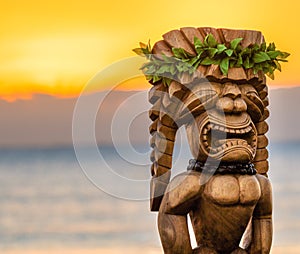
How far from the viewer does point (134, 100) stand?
4152 mm

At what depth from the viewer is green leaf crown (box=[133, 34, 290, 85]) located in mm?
3871

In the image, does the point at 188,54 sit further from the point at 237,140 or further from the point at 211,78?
the point at 237,140

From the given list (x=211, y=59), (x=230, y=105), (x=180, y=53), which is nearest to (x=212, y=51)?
(x=211, y=59)

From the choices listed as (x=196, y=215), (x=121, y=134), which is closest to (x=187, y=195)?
(x=196, y=215)

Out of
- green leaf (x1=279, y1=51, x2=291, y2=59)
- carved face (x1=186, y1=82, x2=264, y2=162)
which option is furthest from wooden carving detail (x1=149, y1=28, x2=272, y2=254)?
green leaf (x1=279, y1=51, x2=291, y2=59)

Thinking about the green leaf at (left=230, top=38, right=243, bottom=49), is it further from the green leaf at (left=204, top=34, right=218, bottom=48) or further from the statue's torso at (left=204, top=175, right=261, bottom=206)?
the statue's torso at (left=204, top=175, right=261, bottom=206)

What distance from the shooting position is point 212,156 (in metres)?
3.88

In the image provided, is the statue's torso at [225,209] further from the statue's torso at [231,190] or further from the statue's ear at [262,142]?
the statue's ear at [262,142]

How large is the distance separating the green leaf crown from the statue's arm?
53 cm

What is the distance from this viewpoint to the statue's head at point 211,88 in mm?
3869

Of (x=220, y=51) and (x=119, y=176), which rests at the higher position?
(x=220, y=51)

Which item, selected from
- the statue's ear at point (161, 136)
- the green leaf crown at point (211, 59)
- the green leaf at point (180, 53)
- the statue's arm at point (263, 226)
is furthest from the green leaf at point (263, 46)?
the statue's arm at point (263, 226)

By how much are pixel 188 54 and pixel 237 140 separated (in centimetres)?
44

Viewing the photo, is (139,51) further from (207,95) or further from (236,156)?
(236,156)
